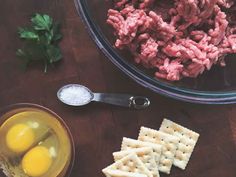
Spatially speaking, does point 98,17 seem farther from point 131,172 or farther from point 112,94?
point 131,172

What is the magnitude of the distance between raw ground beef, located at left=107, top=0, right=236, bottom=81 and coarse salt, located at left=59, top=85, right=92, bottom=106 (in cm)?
23

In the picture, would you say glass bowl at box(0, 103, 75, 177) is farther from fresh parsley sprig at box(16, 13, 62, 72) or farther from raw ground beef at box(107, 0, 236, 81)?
raw ground beef at box(107, 0, 236, 81)

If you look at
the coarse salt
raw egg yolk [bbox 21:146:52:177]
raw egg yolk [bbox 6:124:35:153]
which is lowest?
raw egg yolk [bbox 21:146:52:177]

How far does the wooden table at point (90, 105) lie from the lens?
5.34ft

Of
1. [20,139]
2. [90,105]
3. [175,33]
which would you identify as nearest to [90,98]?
[90,105]

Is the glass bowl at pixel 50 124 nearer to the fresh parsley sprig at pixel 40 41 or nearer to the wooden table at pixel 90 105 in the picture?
the wooden table at pixel 90 105

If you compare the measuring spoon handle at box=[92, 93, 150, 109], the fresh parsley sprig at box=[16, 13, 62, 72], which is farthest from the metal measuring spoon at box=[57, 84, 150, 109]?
the fresh parsley sprig at box=[16, 13, 62, 72]

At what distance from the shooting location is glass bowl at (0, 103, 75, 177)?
5.19ft

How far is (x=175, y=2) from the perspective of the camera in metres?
1.42

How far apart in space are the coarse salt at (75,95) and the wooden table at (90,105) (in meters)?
0.02

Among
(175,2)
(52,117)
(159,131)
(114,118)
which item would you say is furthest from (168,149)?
(175,2)

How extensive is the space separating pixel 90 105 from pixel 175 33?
15.1 inches

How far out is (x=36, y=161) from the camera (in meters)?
1.57

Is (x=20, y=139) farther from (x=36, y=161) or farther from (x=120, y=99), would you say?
(x=120, y=99)
